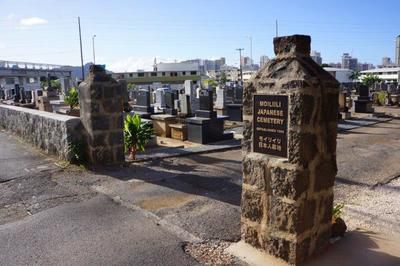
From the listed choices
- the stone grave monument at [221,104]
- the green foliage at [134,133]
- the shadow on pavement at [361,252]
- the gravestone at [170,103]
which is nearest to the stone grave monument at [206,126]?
the green foliage at [134,133]

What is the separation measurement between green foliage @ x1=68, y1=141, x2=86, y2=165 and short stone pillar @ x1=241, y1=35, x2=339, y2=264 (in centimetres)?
498

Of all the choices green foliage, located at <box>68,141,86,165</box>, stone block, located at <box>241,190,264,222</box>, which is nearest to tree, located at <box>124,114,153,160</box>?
green foliage, located at <box>68,141,86,165</box>

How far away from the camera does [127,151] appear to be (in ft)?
30.8

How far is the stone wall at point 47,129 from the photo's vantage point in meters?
8.14

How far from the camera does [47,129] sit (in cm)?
917

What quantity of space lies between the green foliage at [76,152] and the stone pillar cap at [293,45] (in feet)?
18.2

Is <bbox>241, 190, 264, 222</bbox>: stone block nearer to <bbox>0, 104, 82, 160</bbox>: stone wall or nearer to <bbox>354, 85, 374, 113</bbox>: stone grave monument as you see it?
<bbox>0, 104, 82, 160</bbox>: stone wall

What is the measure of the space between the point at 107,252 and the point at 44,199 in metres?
2.38

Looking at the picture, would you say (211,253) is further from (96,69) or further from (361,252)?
(96,69)

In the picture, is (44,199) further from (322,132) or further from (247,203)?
(322,132)

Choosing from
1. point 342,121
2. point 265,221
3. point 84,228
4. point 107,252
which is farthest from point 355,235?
point 342,121

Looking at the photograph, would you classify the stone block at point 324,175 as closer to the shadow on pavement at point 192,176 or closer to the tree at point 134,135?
the shadow on pavement at point 192,176

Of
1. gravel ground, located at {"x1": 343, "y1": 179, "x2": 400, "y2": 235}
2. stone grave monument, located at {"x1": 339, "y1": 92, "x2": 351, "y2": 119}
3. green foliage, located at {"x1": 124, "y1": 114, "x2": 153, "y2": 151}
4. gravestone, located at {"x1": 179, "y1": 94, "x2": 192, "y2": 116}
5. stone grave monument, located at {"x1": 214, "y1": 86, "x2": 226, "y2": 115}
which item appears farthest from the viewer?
stone grave monument, located at {"x1": 214, "y1": 86, "x2": 226, "y2": 115}

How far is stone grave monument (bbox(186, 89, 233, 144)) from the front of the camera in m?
11.6
